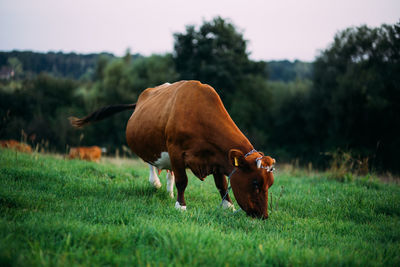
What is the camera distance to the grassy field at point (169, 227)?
274 centimetres

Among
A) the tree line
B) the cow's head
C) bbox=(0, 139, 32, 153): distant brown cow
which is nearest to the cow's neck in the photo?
the cow's head

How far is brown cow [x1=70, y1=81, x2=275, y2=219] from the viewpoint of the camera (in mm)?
4250

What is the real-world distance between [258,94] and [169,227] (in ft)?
108

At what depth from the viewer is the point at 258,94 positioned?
35.2 metres

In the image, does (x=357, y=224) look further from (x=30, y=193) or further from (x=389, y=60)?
A: (x=389, y=60)

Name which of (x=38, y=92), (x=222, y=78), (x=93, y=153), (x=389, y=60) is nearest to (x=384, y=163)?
(x=389, y=60)

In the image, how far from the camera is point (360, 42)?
29.5 metres

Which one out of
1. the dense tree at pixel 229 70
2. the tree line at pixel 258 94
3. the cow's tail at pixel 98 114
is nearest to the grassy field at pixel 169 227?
the cow's tail at pixel 98 114

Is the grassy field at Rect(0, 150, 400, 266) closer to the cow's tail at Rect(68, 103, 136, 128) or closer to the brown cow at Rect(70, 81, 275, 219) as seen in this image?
the brown cow at Rect(70, 81, 275, 219)

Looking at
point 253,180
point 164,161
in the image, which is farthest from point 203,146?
point 164,161

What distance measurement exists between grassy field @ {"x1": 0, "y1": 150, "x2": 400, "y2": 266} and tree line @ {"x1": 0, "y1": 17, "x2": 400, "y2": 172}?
67.7 feet

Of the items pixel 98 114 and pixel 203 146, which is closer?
pixel 203 146

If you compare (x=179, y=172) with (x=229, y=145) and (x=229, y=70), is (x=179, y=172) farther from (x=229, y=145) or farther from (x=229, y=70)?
(x=229, y=70)

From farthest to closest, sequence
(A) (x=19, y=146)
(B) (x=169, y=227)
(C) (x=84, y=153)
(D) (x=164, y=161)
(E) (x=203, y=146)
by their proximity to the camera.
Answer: (C) (x=84, y=153), (A) (x=19, y=146), (D) (x=164, y=161), (E) (x=203, y=146), (B) (x=169, y=227)
